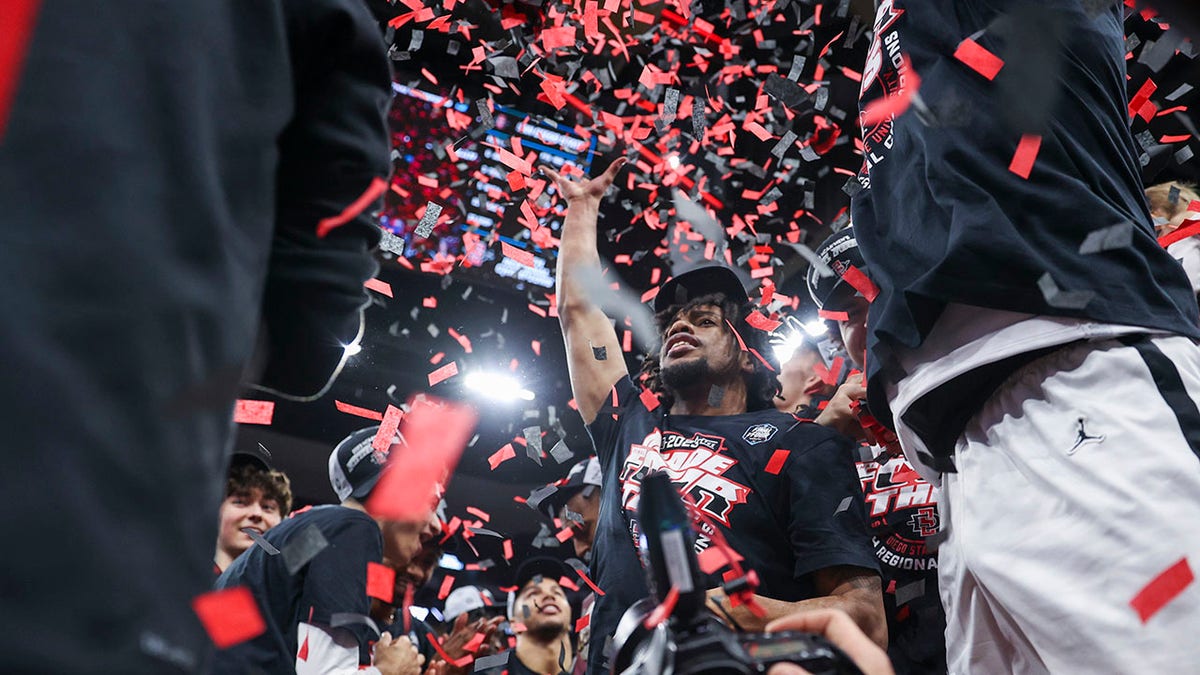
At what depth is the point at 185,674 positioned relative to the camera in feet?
2.32

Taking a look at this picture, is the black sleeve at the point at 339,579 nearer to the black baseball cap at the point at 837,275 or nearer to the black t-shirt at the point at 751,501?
the black t-shirt at the point at 751,501

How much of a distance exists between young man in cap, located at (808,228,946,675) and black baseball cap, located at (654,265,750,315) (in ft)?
2.25

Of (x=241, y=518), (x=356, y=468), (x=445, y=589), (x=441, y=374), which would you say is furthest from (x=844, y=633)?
(x=445, y=589)

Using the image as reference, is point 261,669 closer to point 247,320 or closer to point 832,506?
point 832,506

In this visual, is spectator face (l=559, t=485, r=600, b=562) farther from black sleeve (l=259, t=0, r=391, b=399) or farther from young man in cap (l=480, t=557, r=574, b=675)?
black sleeve (l=259, t=0, r=391, b=399)

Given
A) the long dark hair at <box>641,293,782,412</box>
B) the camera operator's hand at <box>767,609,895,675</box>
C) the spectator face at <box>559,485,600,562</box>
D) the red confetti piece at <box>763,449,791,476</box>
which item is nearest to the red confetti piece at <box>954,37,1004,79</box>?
the camera operator's hand at <box>767,609,895,675</box>

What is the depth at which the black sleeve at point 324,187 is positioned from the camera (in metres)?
1.11

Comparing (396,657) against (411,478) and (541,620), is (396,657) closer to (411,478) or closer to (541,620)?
(411,478)

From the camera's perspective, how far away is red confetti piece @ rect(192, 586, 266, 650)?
2.64 ft

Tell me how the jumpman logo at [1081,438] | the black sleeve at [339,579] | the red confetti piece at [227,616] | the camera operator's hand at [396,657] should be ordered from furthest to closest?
the camera operator's hand at [396,657] → the black sleeve at [339,579] → the jumpman logo at [1081,438] → the red confetti piece at [227,616]

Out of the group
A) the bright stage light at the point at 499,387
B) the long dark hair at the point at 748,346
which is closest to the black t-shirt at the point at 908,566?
the long dark hair at the point at 748,346

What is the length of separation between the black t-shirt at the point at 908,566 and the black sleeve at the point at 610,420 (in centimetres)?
90

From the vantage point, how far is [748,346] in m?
3.74

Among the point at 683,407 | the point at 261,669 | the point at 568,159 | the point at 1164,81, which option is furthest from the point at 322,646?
the point at 568,159
